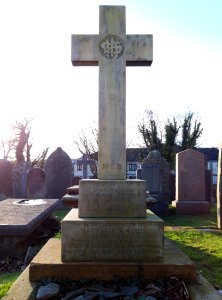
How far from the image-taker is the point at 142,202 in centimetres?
424

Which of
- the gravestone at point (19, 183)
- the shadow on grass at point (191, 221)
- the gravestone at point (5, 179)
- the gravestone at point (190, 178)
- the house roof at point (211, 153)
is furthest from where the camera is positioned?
the house roof at point (211, 153)

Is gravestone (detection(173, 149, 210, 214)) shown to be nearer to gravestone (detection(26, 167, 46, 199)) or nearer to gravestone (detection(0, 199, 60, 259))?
gravestone (detection(26, 167, 46, 199))

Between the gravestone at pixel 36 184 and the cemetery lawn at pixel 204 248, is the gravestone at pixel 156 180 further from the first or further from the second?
the gravestone at pixel 36 184

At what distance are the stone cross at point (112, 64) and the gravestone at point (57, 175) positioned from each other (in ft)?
33.3

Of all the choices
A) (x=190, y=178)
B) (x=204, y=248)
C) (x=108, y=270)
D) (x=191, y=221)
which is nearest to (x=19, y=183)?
(x=190, y=178)

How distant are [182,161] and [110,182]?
9224 millimetres

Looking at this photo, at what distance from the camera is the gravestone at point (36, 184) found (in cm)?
1530

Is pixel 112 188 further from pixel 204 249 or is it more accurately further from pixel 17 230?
pixel 17 230

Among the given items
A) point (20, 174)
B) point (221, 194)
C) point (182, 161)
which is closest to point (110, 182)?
point (221, 194)

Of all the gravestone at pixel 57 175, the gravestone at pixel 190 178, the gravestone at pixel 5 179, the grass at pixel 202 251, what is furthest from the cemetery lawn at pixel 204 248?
the gravestone at pixel 5 179

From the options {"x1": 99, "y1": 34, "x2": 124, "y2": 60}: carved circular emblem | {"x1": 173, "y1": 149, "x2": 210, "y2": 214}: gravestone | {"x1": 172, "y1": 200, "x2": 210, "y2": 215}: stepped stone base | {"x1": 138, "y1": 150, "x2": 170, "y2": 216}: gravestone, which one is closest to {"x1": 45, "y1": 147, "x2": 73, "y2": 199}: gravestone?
{"x1": 138, "y1": 150, "x2": 170, "y2": 216}: gravestone

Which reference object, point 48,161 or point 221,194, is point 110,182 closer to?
point 221,194

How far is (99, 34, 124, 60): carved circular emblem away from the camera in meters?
4.60

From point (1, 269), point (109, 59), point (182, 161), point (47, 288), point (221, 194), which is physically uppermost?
point (109, 59)
